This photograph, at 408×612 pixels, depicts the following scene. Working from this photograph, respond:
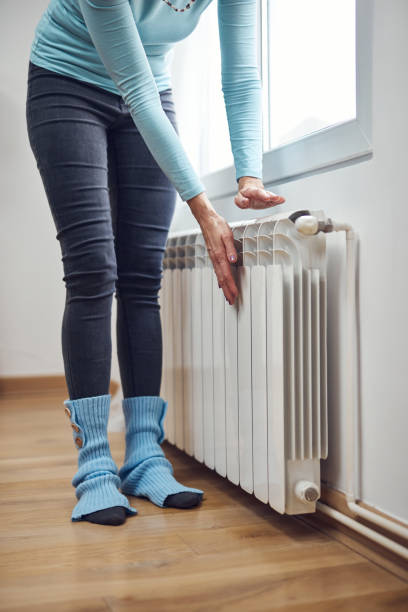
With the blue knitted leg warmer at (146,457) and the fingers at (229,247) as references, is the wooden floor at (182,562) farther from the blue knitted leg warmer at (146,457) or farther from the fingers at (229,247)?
the fingers at (229,247)

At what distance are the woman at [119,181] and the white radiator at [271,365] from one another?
0.23ft

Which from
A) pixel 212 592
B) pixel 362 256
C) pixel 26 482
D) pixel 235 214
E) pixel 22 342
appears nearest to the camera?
pixel 212 592

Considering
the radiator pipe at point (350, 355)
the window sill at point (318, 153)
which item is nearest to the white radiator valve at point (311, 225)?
the radiator pipe at point (350, 355)

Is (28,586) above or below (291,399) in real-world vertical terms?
below

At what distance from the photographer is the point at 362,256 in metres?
1.07

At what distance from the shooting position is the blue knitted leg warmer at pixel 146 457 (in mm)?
1287

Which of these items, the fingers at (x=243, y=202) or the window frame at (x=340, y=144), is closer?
the window frame at (x=340, y=144)

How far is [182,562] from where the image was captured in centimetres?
100

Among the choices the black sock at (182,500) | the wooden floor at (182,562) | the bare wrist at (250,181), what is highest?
the bare wrist at (250,181)

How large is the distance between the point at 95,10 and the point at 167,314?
764 mm

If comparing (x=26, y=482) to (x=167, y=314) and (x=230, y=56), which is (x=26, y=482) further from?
(x=230, y=56)

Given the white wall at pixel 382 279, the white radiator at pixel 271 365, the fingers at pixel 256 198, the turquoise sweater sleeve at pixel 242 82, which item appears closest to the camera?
the white wall at pixel 382 279

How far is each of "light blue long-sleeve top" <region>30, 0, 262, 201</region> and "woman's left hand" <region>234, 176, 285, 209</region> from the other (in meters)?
0.02

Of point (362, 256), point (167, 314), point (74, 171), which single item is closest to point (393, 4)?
point (362, 256)
